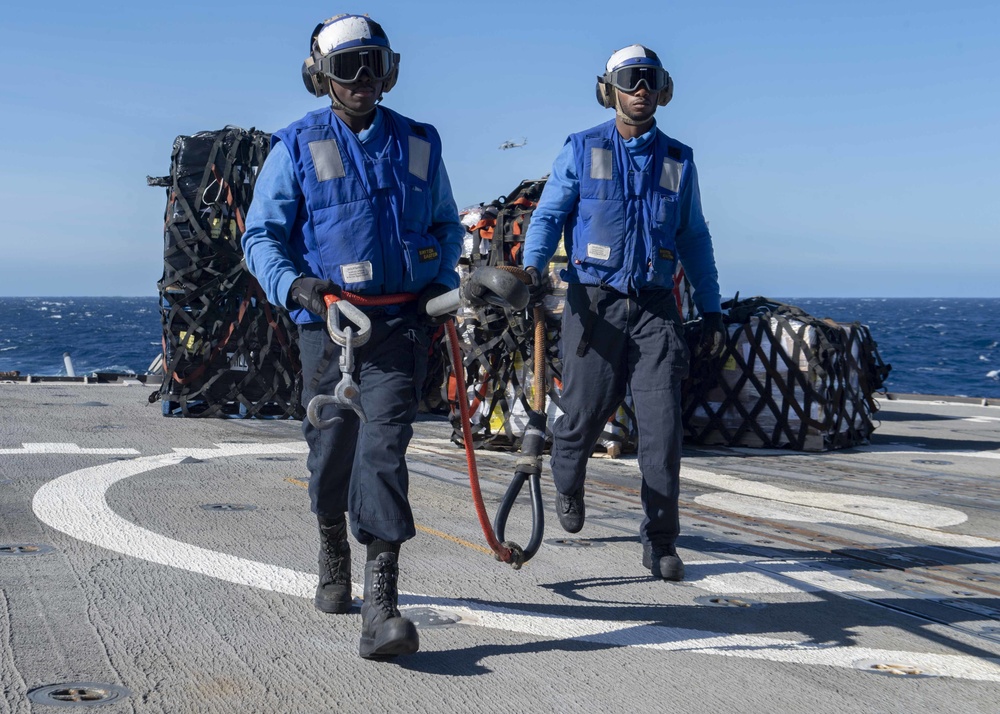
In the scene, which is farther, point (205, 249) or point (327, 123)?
point (205, 249)

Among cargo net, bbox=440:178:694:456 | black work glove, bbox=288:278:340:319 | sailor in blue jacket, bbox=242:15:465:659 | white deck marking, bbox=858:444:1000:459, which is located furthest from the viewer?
white deck marking, bbox=858:444:1000:459

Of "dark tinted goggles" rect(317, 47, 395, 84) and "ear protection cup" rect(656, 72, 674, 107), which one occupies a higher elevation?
"ear protection cup" rect(656, 72, 674, 107)

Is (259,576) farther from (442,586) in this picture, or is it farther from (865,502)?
(865,502)

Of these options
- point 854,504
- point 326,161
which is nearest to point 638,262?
point 326,161

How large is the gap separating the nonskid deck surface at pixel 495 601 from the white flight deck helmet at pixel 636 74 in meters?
2.12

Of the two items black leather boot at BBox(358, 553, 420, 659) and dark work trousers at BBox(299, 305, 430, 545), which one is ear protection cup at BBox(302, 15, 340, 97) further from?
black leather boot at BBox(358, 553, 420, 659)

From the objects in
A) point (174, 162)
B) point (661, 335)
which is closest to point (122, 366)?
point (174, 162)

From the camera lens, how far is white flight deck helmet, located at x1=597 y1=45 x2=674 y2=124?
4.94 meters

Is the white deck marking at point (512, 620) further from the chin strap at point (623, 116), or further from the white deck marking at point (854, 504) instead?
the white deck marking at point (854, 504)

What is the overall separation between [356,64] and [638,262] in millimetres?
1660

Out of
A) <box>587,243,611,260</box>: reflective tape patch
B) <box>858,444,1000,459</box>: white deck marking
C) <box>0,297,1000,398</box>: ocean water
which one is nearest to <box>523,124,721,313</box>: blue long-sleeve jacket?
<box>587,243,611,260</box>: reflective tape patch

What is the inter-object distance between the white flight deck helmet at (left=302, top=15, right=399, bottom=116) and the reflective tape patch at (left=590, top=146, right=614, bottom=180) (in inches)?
54.5

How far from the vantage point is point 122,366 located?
4453 centimetres

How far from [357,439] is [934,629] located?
2180mm
